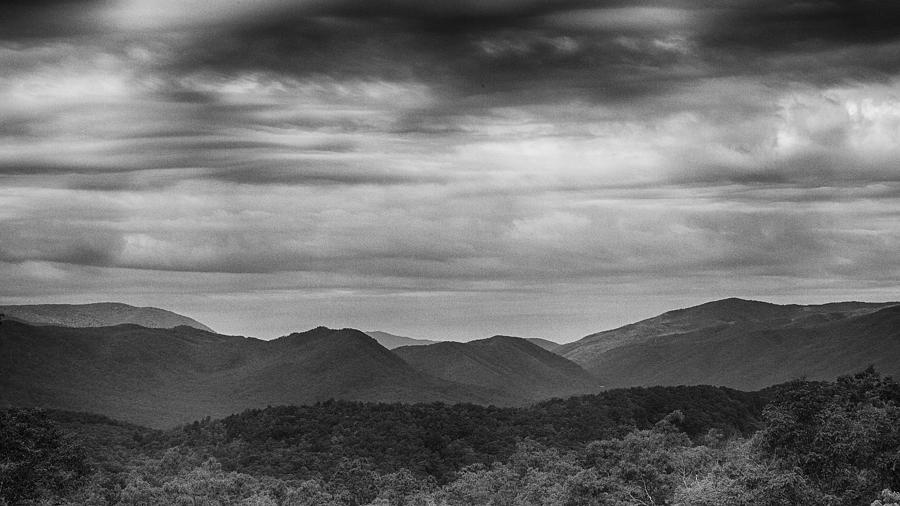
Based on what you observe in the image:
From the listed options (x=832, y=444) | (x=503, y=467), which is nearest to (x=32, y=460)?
(x=503, y=467)

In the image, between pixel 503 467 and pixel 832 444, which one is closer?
pixel 832 444

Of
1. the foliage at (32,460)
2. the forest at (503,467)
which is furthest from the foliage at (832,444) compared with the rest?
the foliage at (32,460)

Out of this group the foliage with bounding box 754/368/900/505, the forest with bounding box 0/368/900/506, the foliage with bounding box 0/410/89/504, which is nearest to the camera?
the foliage with bounding box 754/368/900/505

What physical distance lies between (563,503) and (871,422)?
91.2 feet

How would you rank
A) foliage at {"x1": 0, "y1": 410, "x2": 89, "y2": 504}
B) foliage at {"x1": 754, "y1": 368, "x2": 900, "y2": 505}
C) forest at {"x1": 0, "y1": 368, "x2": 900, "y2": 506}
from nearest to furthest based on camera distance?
foliage at {"x1": 754, "y1": 368, "x2": 900, "y2": 505}
forest at {"x1": 0, "y1": 368, "x2": 900, "y2": 506}
foliage at {"x1": 0, "y1": 410, "x2": 89, "y2": 504}

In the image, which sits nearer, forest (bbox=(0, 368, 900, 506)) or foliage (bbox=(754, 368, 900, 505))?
foliage (bbox=(754, 368, 900, 505))

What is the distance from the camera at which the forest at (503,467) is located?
81.4 m

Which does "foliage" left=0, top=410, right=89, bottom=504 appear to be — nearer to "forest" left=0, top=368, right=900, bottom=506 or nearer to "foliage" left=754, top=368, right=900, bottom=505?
"forest" left=0, top=368, right=900, bottom=506

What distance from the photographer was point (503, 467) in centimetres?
15188

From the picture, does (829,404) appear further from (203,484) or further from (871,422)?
(203,484)

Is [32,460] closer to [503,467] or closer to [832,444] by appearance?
[503,467]

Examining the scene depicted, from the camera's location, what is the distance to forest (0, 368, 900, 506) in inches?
3206

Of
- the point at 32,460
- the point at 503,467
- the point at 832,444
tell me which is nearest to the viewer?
the point at 832,444

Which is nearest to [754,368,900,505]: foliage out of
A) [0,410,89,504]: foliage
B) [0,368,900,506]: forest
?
[0,368,900,506]: forest
